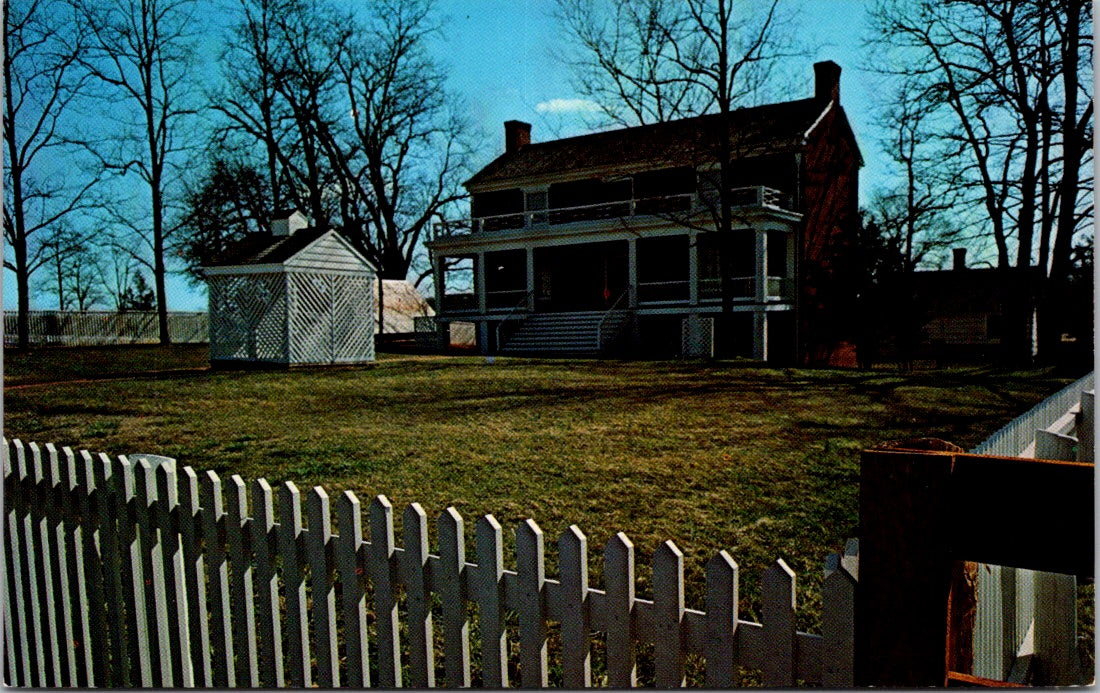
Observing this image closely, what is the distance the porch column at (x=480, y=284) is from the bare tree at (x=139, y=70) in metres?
17.3

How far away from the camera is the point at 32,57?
3.68 meters

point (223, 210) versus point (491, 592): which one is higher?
point (223, 210)

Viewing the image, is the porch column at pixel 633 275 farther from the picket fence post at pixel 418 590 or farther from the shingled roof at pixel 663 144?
the picket fence post at pixel 418 590

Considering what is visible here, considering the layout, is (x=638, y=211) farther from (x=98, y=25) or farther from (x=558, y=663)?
(x=558, y=663)

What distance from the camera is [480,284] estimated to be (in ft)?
74.7

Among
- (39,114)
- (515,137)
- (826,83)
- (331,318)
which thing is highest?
(515,137)

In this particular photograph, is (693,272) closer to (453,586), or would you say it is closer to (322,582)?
(322,582)

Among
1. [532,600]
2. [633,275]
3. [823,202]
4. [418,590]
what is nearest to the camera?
[532,600]

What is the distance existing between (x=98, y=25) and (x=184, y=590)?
3.16 m

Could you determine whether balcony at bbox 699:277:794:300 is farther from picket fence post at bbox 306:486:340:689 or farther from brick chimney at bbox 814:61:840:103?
picket fence post at bbox 306:486:340:689

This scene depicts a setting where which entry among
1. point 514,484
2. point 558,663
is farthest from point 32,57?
point 558,663

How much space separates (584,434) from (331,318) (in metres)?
9.09

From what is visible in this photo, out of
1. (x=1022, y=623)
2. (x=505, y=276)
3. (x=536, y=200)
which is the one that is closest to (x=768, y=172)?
(x=536, y=200)

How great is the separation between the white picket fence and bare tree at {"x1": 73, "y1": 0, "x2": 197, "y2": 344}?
7.28ft
